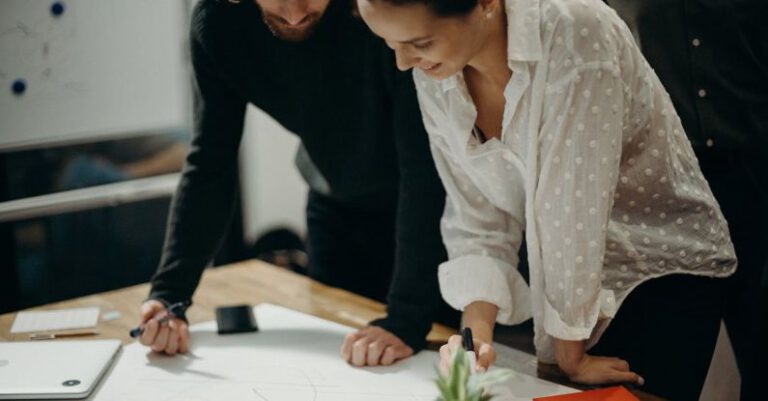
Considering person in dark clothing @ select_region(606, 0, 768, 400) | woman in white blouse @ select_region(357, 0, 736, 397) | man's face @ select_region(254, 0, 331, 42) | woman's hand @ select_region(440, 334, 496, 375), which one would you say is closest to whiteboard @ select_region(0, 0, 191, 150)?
man's face @ select_region(254, 0, 331, 42)

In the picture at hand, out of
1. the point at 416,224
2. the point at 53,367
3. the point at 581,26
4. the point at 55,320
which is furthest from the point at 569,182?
the point at 55,320

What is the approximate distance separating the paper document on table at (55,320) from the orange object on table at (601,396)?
0.86 m

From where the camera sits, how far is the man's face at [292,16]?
1.38 metres

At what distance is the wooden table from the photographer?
1562 millimetres

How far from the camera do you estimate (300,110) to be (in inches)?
62.4

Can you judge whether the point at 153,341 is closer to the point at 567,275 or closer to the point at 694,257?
the point at 567,275

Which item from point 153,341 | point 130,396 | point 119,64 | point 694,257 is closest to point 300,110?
point 153,341

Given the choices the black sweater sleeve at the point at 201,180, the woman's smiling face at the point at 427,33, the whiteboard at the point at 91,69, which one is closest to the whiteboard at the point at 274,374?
the black sweater sleeve at the point at 201,180

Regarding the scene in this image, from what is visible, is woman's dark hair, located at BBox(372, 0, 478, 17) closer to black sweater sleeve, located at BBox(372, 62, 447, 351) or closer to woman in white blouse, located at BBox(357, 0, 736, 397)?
woman in white blouse, located at BBox(357, 0, 736, 397)

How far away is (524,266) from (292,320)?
422mm

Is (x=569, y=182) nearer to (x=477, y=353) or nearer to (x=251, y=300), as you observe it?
(x=477, y=353)

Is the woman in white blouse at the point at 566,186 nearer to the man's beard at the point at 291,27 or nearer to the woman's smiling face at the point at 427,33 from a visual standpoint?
the woman's smiling face at the point at 427,33

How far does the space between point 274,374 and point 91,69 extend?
62.2 inches

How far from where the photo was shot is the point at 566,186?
1.13 m
